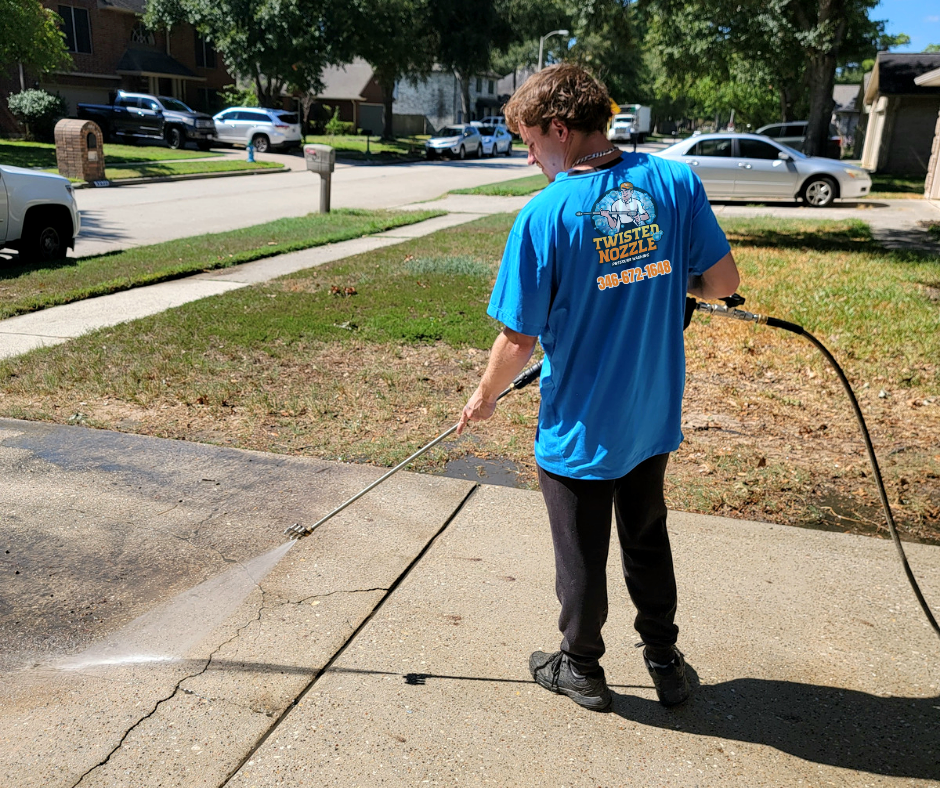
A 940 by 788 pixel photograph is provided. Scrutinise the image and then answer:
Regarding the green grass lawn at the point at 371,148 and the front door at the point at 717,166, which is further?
the green grass lawn at the point at 371,148

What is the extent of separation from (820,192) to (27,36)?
2164 centimetres

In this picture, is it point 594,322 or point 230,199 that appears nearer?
point 594,322

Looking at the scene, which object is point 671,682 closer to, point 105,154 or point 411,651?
point 411,651

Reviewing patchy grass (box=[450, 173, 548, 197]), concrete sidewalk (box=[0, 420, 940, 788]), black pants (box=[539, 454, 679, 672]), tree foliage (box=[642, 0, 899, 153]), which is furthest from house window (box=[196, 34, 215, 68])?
black pants (box=[539, 454, 679, 672])

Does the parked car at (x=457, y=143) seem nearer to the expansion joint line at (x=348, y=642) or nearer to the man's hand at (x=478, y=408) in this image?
the expansion joint line at (x=348, y=642)

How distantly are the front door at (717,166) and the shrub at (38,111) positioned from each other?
23.3 metres

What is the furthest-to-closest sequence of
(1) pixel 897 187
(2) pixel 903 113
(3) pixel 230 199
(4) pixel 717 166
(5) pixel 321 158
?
1. (2) pixel 903 113
2. (1) pixel 897 187
3. (3) pixel 230 199
4. (4) pixel 717 166
5. (5) pixel 321 158

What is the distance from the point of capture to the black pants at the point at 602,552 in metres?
2.51

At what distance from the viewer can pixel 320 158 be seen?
1543cm

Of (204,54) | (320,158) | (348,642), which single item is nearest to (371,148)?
(204,54)

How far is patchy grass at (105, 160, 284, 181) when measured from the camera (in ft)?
75.8

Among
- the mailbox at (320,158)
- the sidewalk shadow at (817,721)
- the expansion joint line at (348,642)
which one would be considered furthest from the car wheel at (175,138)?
the sidewalk shadow at (817,721)

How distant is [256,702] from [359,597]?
2.28ft

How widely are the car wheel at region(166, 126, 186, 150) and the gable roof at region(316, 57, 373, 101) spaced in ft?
83.4
